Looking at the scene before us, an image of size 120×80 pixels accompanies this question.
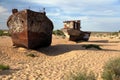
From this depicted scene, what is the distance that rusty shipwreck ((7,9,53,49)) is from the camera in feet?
68.2

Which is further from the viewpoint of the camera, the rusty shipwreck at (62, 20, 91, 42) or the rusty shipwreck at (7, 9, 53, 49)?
the rusty shipwreck at (62, 20, 91, 42)

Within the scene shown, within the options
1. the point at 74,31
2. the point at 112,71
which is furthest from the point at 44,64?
the point at 74,31

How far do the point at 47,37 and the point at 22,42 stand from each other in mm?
2778

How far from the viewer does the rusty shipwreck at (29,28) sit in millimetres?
20797

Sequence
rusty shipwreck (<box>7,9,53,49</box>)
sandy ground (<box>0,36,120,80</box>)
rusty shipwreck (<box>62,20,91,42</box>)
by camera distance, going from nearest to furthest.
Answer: sandy ground (<box>0,36,120,80</box>), rusty shipwreck (<box>7,9,53,49</box>), rusty shipwreck (<box>62,20,91,42</box>)

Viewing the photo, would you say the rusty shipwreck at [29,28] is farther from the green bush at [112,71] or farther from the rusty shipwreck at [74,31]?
the rusty shipwreck at [74,31]

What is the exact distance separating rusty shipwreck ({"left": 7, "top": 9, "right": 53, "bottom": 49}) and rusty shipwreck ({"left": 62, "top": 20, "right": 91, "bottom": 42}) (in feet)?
36.0

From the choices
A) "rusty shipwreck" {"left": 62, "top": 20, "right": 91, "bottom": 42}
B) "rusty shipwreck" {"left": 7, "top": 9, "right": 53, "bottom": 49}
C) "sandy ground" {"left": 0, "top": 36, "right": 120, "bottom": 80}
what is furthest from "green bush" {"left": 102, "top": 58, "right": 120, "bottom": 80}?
"rusty shipwreck" {"left": 62, "top": 20, "right": 91, "bottom": 42}

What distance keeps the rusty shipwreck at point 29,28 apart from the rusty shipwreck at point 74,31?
10986mm

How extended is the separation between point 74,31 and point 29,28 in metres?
14.3

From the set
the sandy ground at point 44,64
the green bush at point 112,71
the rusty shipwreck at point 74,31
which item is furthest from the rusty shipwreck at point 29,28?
the rusty shipwreck at point 74,31

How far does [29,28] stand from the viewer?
20.8 meters

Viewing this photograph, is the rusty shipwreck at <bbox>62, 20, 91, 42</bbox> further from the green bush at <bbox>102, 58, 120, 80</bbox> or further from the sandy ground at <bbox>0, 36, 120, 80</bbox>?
the green bush at <bbox>102, 58, 120, 80</bbox>

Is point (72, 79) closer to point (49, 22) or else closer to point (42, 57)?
point (42, 57)
